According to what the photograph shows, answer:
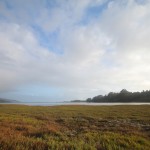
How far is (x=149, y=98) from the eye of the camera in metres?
169

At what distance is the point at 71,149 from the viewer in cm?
891

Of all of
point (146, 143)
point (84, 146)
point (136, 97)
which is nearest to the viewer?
point (84, 146)

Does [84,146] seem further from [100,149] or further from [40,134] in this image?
[40,134]

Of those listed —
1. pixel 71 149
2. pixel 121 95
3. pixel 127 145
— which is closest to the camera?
pixel 71 149

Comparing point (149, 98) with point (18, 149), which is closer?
point (18, 149)

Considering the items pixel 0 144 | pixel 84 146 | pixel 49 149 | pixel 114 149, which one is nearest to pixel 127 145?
pixel 114 149

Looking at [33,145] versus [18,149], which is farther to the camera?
[33,145]

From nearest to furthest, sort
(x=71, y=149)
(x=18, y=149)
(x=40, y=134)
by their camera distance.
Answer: (x=18, y=149), (x=71, y=149), (x=40, y=134)

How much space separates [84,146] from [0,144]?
4.40m

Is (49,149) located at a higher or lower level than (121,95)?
lower

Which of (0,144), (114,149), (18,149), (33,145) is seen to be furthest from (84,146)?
(0,144)

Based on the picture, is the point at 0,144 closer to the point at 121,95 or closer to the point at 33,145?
the point at 33,145

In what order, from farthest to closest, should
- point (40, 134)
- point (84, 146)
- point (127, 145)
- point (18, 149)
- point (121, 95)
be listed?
point (121, 95)
point (40, 134)
point (127, 145)
point (84, 146)
point (18, 149)

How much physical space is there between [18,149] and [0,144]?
1.50 m
